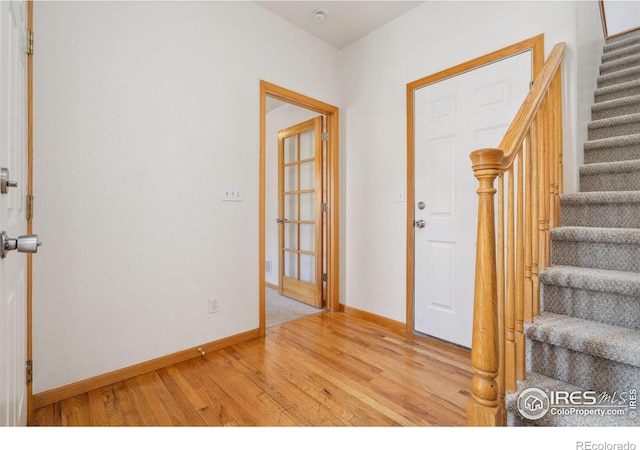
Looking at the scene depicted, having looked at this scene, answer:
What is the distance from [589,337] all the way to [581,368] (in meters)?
0.13

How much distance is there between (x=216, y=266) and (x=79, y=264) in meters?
0.78

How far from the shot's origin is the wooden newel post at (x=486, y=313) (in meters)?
0.98

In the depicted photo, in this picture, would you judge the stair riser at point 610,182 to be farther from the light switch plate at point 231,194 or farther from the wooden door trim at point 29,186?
the wooden door trim at point 29,186

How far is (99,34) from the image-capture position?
1.75 meters

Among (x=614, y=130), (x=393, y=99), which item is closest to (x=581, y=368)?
(x=614, y=130)

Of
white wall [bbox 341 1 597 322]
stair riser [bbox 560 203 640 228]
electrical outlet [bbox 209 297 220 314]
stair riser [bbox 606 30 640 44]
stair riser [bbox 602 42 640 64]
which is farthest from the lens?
stair riser [bbox 606 30 640 44]

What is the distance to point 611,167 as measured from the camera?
1694mm

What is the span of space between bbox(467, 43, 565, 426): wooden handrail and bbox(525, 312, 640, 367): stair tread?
0.07 meters

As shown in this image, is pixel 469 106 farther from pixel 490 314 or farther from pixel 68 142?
pixel 68 142

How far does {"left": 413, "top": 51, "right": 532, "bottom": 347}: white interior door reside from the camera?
6.68ft

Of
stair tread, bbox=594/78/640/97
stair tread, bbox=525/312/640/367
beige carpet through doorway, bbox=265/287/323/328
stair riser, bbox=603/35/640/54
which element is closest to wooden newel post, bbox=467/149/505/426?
stair tread, bbox=525/312/640/367

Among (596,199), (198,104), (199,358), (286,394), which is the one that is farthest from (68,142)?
(596,199)

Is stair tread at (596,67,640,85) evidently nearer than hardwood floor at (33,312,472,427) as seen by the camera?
No

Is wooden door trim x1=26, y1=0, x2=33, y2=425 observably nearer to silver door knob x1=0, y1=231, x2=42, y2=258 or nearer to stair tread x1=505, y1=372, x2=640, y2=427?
silver door knob x1=0, y1=231, x2=42, y2=258
